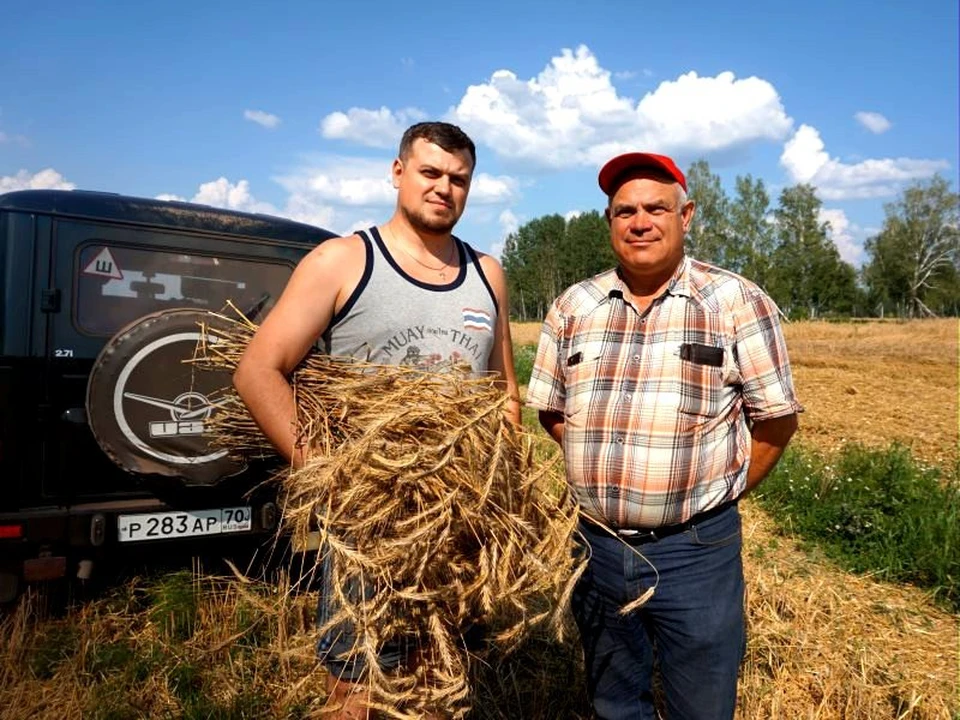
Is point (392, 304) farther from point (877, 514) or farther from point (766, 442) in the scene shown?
point (877, 514)

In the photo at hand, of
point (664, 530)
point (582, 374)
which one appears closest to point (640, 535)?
point (664, 530)

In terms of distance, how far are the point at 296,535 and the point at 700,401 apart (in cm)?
130

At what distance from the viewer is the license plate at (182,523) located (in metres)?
3.32

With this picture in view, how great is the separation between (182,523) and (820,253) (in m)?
64.8

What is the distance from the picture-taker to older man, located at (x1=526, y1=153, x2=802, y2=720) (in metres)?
2.16

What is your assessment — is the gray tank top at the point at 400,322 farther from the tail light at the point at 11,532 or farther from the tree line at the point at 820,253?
the tree line at the point at 820,253

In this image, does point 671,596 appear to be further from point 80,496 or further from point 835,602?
point 80,496

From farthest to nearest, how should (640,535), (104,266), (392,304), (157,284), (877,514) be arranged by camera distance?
(877,514) → (157,284) → (104,266) → (640,535) → (392,304)

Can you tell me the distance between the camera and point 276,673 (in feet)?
10.1

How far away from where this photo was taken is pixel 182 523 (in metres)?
3.40

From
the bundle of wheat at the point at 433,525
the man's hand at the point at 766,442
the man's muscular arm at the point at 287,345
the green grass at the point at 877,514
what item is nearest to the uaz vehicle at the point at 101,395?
the man's muscular arm at the point at 287,345

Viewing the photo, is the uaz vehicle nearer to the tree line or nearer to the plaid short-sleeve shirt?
the plaid short-sleeve shirt

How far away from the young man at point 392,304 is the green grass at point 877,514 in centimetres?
410

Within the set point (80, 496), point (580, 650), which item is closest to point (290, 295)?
point (80, 496)
